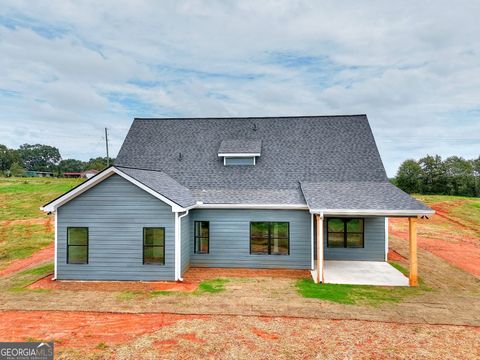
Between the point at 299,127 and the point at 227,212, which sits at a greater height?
the point at 299,127

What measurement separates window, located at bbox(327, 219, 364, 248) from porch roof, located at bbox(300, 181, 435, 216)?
6.07ft

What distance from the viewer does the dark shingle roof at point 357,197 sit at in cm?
1125

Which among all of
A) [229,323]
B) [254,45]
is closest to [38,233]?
[229,323]

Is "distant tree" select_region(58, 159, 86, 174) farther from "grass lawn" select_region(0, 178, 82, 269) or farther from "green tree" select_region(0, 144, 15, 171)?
"grass lawn" select_region(0, 178, 82, 269)

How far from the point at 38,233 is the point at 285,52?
2476cm

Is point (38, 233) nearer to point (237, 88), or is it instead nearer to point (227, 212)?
point (227, 212)

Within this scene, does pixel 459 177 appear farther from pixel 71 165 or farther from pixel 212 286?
pixel 71 165

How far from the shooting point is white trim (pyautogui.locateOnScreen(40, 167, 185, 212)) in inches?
442

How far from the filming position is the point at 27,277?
1198cm

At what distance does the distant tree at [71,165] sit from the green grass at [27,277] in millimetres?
121064

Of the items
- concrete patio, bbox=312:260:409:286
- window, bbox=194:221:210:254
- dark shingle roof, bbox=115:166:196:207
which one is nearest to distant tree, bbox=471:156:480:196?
concrete patio, bbox=312:260:409:286

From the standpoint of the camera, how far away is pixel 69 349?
643 centimetres

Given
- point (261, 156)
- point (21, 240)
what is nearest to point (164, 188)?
point (261, 156)

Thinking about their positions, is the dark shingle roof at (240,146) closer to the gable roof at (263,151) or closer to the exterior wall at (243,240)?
the gable roof at (263,151)
